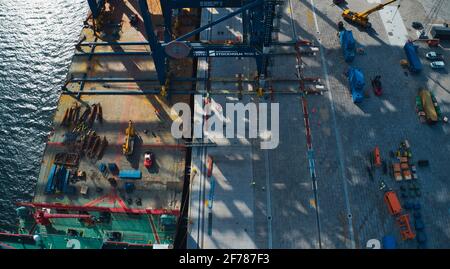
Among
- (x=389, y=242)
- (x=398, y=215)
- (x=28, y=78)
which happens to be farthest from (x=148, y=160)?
(x=398, y=215)

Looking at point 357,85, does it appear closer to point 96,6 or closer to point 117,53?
point 117,53

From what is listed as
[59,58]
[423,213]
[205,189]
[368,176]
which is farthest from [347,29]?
[59,58]

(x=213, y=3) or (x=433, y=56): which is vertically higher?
(x=433, y=56)

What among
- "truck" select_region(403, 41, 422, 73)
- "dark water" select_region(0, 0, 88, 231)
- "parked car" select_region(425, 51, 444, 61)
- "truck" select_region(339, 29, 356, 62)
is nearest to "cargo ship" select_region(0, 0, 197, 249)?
"dark water" select_region(0, 0, 88, 231)

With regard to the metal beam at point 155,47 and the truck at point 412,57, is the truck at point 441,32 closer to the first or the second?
the truck at point 412,57

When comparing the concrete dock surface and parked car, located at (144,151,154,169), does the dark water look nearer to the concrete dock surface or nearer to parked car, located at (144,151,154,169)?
parked car, located at (144,151,154,169)

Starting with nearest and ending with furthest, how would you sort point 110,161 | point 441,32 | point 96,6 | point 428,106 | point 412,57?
point 110,161 → point 428,106 → point 412,57 → point 441,32 → point 96,6

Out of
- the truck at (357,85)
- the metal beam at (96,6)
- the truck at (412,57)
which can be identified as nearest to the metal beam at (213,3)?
the metal beam at (96,6)
